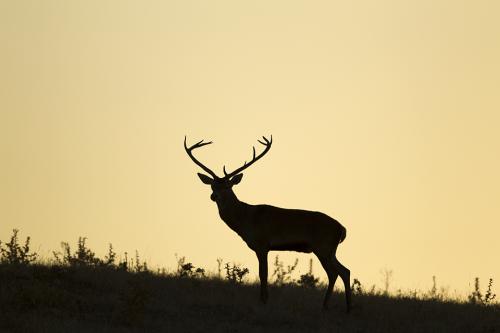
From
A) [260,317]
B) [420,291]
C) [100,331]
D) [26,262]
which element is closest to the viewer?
[100,331]

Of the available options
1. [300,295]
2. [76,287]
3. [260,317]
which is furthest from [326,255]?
[76,287]

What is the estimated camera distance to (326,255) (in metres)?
19.2

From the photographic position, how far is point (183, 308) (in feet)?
57.4

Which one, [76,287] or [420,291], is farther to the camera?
[420,291]

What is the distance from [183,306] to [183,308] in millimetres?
111

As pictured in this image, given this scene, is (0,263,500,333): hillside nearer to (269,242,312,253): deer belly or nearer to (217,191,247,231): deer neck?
(269,242,312,253): deer belly

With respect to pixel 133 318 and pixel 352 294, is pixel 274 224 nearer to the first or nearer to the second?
pixel 352 294

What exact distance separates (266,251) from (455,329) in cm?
344

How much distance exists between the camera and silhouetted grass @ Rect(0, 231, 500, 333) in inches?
643

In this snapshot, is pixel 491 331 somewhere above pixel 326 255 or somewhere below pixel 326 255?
below

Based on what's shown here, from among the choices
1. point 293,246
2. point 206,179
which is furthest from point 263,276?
point 206,179

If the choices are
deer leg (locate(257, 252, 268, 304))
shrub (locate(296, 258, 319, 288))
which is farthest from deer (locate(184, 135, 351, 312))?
shrub (locate(296, 258, 319, 288))

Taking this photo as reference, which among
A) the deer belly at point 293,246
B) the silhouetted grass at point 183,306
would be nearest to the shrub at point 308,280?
the silhouetted grass at point 183,306

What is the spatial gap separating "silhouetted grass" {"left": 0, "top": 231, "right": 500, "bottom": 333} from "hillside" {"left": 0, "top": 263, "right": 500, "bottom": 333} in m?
0.01
